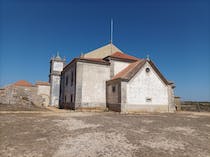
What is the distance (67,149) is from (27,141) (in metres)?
1.76

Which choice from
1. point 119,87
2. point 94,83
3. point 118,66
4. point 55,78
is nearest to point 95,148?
point 119,87

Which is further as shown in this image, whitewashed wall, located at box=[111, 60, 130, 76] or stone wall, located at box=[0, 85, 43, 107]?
whitewashed wall, located at box=[111, 60, 130, 76]

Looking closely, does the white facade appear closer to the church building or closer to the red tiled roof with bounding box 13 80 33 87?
the church building

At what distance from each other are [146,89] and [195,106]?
11743 millimetres

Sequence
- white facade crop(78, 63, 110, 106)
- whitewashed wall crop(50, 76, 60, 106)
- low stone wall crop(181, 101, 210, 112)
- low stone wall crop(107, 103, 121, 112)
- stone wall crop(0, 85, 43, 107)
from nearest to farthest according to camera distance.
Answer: stone wall crop(0, 85, 43, 107)
low stone wall crop(107, 103, 121, 112)
white facade crop(78, 63, 110, 106)
low stone wall crop(181, 101, 210, 112)
whitewashed wall crop(50, 76, 60, 106)

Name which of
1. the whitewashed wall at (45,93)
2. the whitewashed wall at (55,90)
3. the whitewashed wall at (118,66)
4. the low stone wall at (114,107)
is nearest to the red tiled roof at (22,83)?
the whitewashed wall at (45,93)

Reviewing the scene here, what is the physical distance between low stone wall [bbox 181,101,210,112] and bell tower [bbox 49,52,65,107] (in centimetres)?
2515

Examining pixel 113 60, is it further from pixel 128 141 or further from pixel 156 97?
pixel 128 141

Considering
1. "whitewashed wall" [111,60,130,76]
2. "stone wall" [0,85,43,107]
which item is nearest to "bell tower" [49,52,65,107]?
"stone wall" [0,85,43,107]

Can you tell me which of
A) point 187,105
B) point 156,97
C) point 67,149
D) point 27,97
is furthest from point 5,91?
point 187,105

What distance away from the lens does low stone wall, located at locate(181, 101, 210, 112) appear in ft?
75.3

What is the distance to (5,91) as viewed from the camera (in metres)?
15.8

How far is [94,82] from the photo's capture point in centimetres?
1989

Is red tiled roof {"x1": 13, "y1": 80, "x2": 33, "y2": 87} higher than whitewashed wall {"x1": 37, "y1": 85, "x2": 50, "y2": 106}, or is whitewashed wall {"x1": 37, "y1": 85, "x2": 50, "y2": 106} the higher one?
red tiled roof {"x1": 13, "y1": 80, "x2": 33, "y2": 87}
